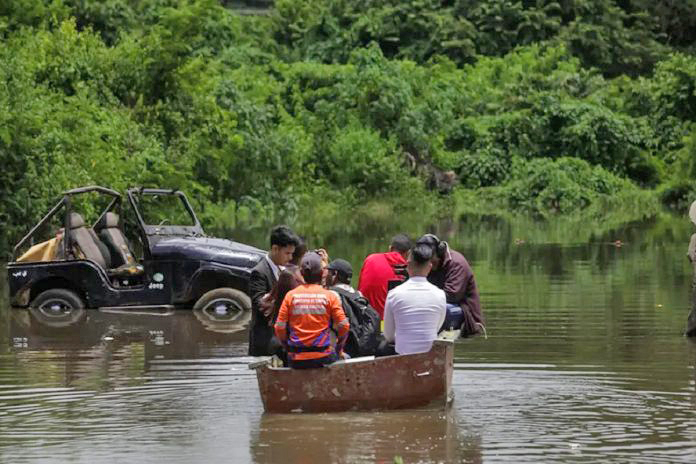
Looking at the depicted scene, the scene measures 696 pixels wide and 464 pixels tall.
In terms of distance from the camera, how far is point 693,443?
1092 centimetres

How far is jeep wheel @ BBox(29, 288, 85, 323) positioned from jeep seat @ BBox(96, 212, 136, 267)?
788 millimetres

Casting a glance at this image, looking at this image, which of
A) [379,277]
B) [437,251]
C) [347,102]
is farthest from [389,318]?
[347,102]

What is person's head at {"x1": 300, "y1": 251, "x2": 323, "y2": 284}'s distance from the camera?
463 inches

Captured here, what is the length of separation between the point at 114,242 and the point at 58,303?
3.50 ft

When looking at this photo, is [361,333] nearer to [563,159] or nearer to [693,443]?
[693,443]

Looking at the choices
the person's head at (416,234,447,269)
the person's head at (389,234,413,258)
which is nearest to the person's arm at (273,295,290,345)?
the person's head at (416,234,447,269)

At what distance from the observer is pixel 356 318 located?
41.6ft

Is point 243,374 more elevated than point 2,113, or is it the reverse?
point 2,113

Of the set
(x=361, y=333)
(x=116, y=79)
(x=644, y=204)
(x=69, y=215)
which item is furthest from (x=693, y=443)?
(x=644, y=204)

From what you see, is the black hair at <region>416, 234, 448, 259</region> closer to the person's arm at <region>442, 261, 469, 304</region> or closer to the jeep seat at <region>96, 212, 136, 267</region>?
the person's arm at <region>442, 261, 469, 304</region>

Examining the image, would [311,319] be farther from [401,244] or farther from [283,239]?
[401,244]

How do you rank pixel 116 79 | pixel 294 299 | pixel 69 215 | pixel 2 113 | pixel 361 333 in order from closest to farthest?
1. pixel 294 299
2. pixel 361 333
3. pixel 69 215
4. pixel 2 113
5. pixel 116 79

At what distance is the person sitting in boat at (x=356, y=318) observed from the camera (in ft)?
41.4

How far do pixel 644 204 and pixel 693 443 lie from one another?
4205cm
